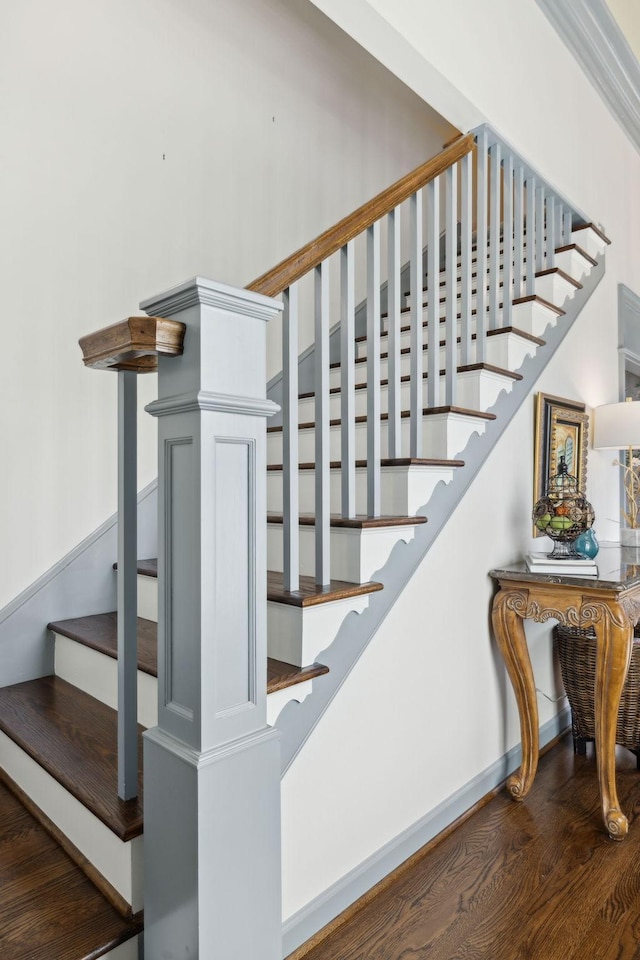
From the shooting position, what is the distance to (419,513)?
183 centimetres

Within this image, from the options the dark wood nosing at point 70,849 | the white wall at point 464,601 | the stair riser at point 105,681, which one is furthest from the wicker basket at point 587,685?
the dark wood nosing at point 70,849

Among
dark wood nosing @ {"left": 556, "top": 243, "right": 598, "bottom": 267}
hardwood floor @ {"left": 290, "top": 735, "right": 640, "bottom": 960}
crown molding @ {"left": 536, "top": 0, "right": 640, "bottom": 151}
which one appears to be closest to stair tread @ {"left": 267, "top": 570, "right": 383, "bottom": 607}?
hardwood floor @ {"left": 290, "top": 735, "right": 640, "bottom": 960}

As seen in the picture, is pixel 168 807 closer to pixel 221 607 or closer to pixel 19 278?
pixel 221 607

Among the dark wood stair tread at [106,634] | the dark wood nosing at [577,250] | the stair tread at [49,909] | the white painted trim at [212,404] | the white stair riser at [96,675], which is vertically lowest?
the stair tread at [49,909]

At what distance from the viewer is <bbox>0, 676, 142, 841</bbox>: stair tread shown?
1.30m

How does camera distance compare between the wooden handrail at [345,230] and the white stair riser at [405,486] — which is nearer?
the wooden handrail at [345,230]

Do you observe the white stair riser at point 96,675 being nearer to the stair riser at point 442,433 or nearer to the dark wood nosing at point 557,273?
the stair riser at point 442,433

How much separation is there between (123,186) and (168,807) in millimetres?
2196

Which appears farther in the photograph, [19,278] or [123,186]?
[123,186]

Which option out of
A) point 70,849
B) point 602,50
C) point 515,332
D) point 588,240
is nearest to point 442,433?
point 515,332

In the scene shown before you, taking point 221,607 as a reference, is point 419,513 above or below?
above

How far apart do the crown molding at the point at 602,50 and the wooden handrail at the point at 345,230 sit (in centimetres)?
138

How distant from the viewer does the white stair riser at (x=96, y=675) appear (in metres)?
1.60

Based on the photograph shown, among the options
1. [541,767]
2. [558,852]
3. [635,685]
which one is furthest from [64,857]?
[635,685]
